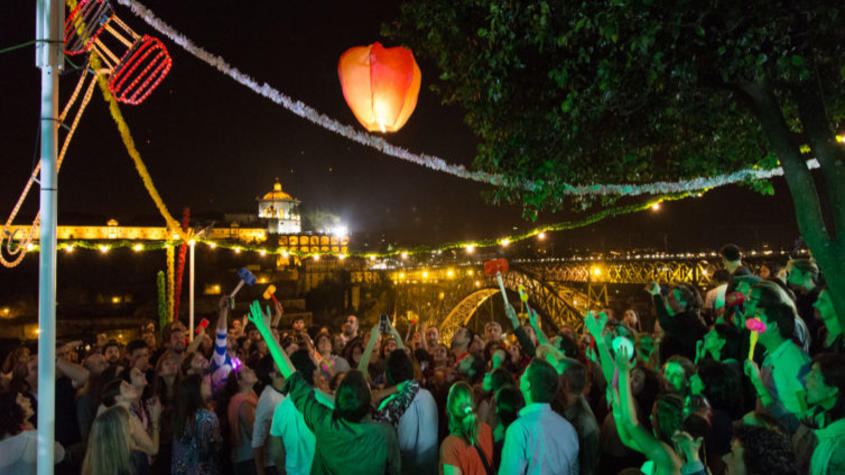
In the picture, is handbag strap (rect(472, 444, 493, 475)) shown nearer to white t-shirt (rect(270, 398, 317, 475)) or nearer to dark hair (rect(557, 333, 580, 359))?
white t-shirt (rect(270, 398, 317, 475))

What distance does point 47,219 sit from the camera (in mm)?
3490

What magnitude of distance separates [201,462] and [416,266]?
3123 cm

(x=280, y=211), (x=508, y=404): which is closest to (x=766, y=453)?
(x=508, y=404)

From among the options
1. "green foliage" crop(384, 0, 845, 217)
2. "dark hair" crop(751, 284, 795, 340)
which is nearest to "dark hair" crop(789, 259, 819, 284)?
"green foliage" crop(384, 0, 845, 217)

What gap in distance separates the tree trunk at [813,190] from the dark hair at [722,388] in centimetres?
96

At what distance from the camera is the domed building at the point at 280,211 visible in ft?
296

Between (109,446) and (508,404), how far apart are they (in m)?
2.58

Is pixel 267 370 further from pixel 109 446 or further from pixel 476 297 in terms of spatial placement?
pixel 476 297

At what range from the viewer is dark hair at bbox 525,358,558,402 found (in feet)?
10.7

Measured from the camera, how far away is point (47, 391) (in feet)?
11.2

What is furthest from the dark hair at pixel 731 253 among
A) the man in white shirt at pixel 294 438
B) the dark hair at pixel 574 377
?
the man in white shirt at pixel 294 438

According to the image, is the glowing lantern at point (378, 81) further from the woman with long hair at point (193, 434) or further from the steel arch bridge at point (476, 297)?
the steel arch bridge at point (476, 297)

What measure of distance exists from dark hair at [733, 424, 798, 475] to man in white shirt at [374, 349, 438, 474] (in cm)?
211

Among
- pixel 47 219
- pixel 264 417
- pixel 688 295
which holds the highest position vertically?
pixel 47 219
